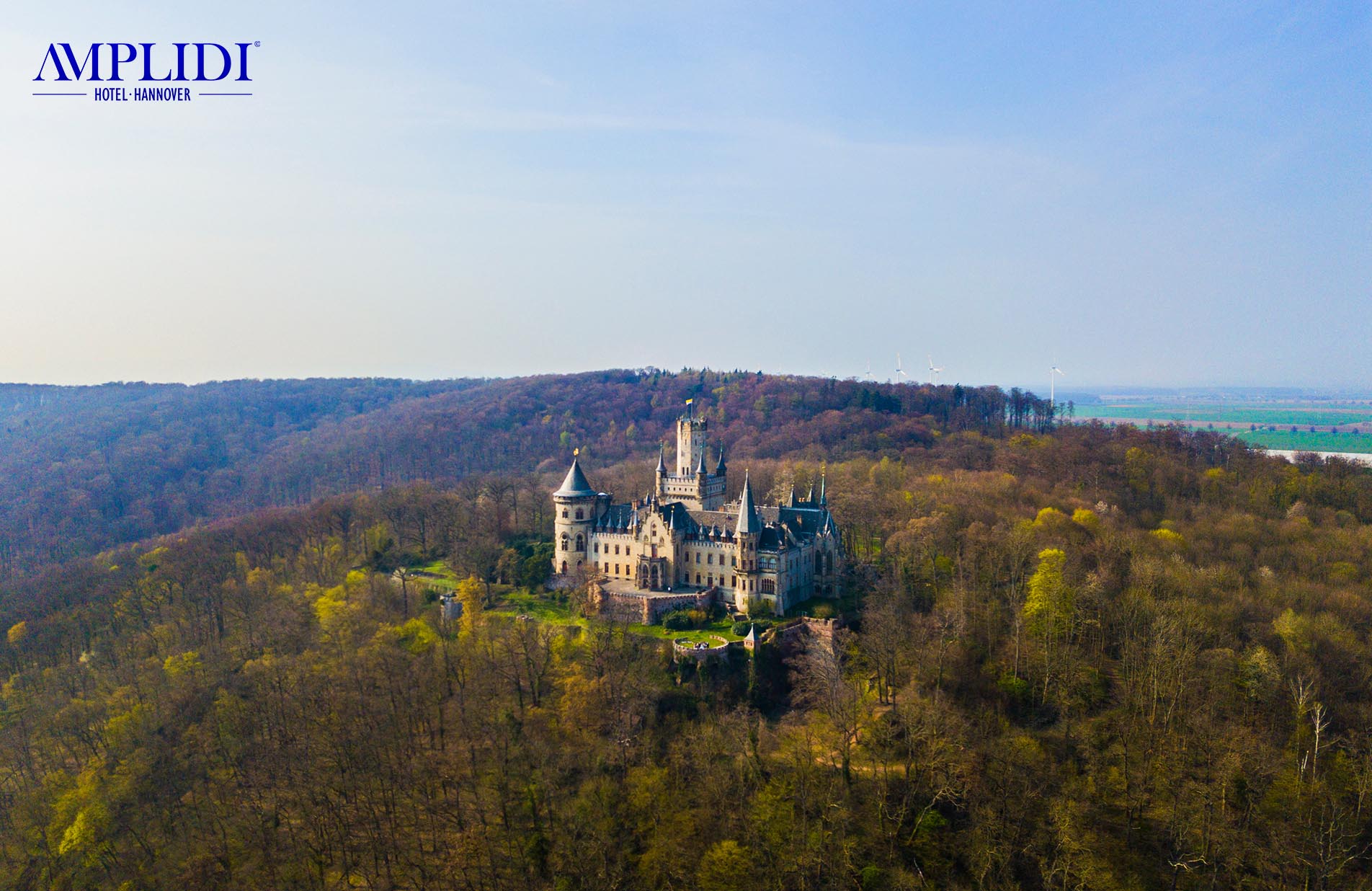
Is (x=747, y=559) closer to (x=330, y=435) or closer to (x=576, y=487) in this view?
(x=576, y=487)

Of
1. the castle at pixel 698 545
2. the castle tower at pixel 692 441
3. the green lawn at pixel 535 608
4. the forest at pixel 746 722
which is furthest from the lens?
the castle tower at pixel 692 441

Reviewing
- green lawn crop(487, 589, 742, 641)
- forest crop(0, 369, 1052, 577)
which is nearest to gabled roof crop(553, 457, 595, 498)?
green lawn crop(487, 589, 742, 641)

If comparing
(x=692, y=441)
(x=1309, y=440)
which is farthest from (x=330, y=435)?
(x=1309, y=440)

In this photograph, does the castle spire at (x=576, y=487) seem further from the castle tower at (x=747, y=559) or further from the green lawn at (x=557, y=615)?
the castle tower at (x=747, y=559)

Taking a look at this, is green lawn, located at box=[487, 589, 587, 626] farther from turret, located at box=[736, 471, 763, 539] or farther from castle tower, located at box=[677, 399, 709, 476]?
castle tower, located at box=[677, 399, 709, 476]

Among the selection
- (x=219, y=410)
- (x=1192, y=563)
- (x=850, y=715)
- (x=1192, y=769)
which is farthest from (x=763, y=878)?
(x=219, y=410)

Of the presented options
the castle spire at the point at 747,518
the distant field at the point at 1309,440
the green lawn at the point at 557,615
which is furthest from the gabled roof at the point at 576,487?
the distant field at the point at 1309,440
